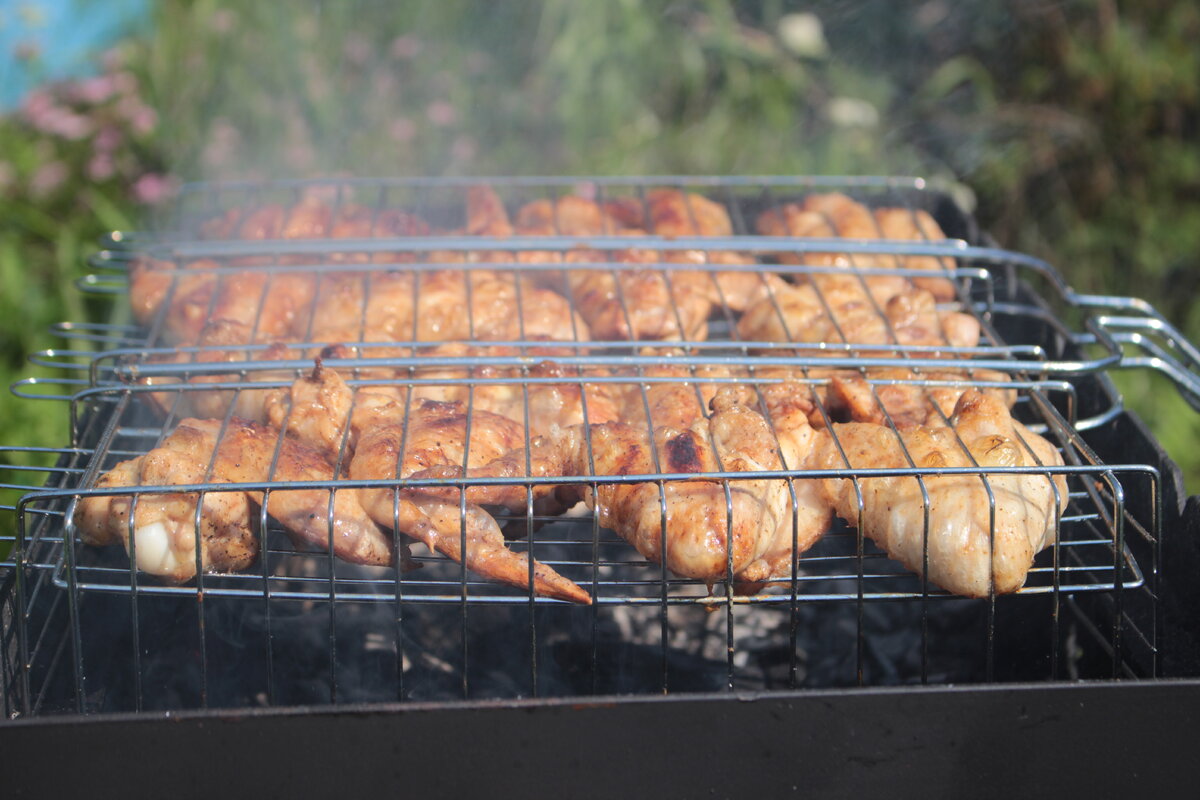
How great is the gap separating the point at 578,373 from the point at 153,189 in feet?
12.1

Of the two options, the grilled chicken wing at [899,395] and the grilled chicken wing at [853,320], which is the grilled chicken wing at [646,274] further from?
the grilled chicken wing at [899,395]

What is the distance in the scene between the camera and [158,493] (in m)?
2.06

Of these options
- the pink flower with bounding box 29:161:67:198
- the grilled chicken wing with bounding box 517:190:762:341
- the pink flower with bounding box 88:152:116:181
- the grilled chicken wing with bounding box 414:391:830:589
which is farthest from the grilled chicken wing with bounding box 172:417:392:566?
the pink flower with bounding box 29:161:67:198

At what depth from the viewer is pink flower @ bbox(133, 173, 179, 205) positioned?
213 inches

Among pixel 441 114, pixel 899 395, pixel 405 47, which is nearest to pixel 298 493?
pixel 899 395

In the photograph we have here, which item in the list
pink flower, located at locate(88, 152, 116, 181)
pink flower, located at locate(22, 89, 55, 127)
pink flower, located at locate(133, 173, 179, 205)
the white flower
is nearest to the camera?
pink flower, located at locate(133, 173, 179, 205)

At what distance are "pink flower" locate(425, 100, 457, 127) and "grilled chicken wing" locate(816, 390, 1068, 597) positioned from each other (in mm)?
3915

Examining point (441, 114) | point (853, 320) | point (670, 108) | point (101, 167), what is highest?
point (670, 108)

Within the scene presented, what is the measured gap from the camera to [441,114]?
5793 millimetres

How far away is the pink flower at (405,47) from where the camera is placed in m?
5.81

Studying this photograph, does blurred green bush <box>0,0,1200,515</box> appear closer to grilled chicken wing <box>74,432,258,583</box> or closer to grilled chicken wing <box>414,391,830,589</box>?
grilled chicken wing <box>74,432,258,583</box>

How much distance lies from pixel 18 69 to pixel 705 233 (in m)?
4.67

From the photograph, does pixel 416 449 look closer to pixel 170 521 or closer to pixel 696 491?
pixel 170 521


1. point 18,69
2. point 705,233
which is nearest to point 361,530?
point 705,233
